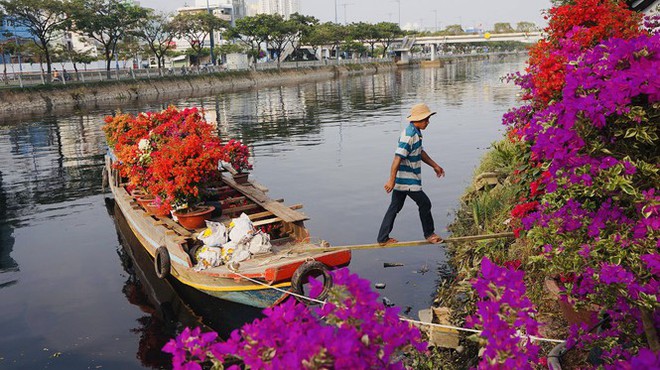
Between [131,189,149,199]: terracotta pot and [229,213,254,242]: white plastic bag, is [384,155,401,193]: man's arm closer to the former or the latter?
[229,213,254,242]: white plastic bag

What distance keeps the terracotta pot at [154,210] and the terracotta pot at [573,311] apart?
21.7ft

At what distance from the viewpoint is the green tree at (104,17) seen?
5300 cm

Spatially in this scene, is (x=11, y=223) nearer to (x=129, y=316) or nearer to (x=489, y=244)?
(x=129, y=316)

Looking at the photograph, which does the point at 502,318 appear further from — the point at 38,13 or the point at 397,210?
the point at 38,13

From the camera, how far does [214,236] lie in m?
8.66

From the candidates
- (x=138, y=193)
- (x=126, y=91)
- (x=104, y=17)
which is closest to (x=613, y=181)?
(x=138, y=193)

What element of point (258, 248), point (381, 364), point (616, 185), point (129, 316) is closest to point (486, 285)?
point (381, 364)

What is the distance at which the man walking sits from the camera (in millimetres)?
7652

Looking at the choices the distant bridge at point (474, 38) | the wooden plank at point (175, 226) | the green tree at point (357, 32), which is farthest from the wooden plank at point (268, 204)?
the distant bridge at point (474, 38)

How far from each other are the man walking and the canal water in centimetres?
147

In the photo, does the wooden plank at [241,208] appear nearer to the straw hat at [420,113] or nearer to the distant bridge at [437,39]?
the straw hat at [420,113]

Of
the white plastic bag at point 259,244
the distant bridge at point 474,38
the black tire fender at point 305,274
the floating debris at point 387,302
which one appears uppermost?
the distant bridge at point 474,38

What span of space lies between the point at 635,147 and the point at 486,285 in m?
Result: 2.13

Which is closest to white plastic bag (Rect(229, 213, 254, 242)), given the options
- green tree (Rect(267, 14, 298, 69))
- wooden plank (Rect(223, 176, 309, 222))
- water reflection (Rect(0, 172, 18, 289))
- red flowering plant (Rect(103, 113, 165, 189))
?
wooden plank (Rect(223, 176, 309, 222))
